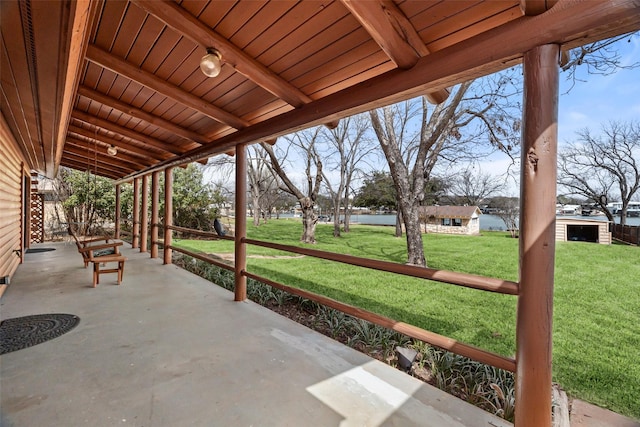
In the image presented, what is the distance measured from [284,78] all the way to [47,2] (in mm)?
1660

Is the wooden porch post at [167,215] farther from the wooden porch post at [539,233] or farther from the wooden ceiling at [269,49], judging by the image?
the wooden porch post at [539,233]

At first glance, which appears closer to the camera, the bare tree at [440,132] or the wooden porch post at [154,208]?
the wooden porch post at [154,208]

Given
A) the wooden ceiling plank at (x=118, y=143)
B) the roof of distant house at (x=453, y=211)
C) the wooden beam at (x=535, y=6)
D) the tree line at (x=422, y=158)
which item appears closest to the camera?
the wooden beam at (x=535, y=6)

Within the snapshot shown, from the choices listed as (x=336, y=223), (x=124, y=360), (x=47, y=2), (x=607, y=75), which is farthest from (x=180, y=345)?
(x=336, y=223)

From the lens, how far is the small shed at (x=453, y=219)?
20.1 m

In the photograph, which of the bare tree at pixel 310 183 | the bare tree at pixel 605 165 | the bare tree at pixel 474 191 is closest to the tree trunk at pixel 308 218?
the bare tree at pixel 310 183

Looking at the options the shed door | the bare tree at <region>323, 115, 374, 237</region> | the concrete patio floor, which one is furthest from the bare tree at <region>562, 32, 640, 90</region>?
the shed door

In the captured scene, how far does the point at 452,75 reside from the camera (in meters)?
1.78

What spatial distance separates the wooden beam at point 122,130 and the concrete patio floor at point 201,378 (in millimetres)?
2702

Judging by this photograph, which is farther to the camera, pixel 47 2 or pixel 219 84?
pixel 219 84

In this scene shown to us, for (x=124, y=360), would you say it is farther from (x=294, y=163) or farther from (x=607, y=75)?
(x=294, y=163)

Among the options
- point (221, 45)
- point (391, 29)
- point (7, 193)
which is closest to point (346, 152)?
point (7, 193)

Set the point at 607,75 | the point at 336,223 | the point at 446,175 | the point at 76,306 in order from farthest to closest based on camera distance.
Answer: the point at 336,223, the point at 446,175, the point at 607,75, the point at 76,306

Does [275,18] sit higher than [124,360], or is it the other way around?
Answer: [275,18]
